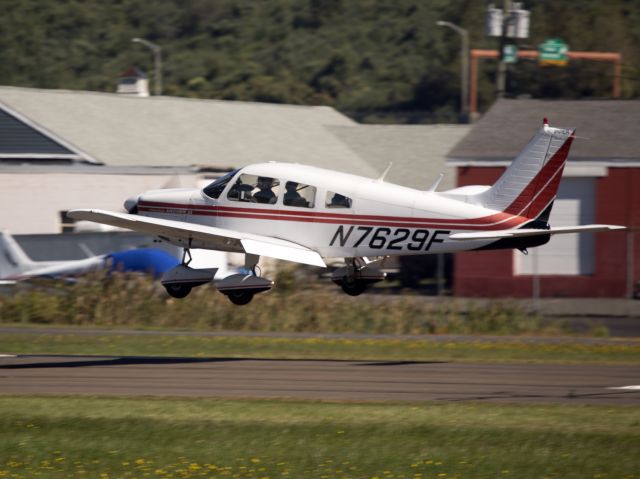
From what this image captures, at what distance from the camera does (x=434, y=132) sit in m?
62.7

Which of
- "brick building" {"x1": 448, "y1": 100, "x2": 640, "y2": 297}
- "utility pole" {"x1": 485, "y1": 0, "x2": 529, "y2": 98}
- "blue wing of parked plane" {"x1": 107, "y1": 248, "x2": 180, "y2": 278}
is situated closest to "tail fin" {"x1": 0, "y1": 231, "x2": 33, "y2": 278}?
"blue wing of parked plane" {"x1": 107, "y1": 248, "x2": 180, "y2": 278}

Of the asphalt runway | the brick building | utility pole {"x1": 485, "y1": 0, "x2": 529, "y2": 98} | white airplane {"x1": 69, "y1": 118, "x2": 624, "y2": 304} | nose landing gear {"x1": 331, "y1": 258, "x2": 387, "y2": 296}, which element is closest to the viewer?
the asphalt runway

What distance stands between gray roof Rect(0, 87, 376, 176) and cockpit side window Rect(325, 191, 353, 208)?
26567mm

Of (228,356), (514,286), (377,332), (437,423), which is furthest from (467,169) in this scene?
(437,423)

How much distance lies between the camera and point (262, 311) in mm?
36812

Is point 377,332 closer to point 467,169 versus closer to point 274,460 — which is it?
point 467,169

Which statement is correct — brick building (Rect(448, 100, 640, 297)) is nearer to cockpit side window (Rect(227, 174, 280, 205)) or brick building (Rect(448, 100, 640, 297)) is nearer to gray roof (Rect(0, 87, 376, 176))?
gray roof (Rect(0, 87, 376, 176))

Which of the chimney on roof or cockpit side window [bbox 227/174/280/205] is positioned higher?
the chimney on roof

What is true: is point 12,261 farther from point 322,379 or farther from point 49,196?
point 322,379

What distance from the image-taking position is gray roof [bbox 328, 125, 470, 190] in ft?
189

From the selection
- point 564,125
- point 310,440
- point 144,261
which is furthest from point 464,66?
point 310,440

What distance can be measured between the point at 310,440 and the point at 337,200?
21.5ft

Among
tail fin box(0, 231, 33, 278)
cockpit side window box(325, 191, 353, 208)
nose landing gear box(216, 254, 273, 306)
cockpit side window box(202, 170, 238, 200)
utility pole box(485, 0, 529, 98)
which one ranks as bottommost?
tail fin box(0, 231, 33, 278)

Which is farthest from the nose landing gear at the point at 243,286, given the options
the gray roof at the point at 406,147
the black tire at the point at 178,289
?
the gray roof at the point at 406,147
